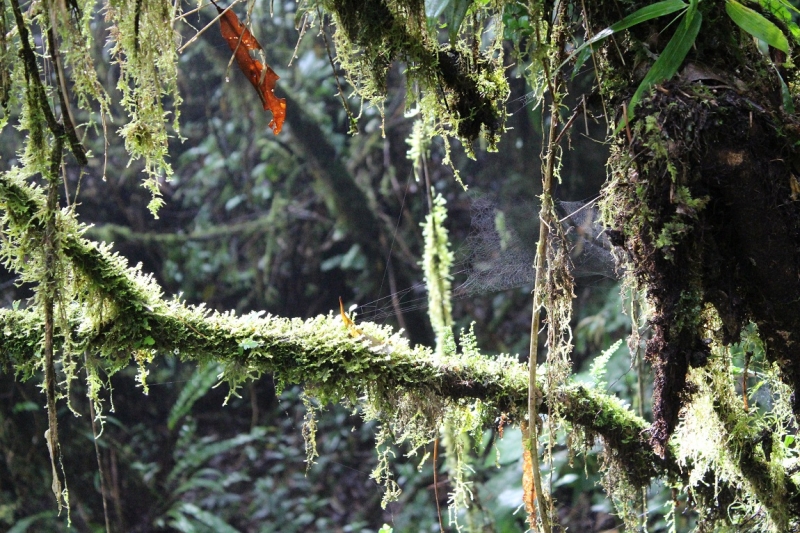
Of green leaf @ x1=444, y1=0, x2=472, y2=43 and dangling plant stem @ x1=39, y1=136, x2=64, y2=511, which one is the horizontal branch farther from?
green leaf @ x1=444, y1=0, x2=472, y2=43

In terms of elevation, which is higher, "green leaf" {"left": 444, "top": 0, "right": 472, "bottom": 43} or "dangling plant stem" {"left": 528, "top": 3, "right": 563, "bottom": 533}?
"green leaf" {"left": 444, "top": 0, "right": 472, "bottom": 43}

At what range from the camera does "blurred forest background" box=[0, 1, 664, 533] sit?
337cm

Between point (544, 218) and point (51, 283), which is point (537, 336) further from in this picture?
point (51, 283)

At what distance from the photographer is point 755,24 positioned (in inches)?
37.1

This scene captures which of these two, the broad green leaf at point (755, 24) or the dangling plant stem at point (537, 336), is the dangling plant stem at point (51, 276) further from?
the broad green leaf at point (755, 24)

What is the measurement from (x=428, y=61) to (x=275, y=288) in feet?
10.6

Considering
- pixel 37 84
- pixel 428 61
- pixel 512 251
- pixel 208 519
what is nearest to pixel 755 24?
pixel 428 61

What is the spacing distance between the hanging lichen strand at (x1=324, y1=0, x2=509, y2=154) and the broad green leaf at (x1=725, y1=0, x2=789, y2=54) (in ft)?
1.26

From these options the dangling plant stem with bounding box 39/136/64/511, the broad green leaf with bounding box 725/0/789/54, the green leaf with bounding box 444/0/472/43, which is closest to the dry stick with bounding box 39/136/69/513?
the dangling plant stem with bounding box 39/136/64/511

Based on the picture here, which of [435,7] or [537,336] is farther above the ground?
[435,7]

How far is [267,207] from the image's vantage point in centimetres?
455

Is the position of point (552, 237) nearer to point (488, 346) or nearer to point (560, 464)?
point (560, 464)

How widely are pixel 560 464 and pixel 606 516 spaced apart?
44cm

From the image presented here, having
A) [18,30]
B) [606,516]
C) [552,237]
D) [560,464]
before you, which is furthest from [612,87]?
[606,516]
